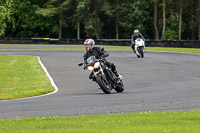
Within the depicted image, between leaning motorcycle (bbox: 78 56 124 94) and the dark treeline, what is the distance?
5242cm

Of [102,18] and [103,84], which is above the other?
[102,18]

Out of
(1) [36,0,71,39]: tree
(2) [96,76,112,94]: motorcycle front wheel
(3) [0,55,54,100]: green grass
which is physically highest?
(1) [36,0,71,39]: tree

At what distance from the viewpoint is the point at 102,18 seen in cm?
7512

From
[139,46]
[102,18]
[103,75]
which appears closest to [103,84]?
[103,75]

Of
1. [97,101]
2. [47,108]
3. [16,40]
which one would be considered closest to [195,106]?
[97,101]

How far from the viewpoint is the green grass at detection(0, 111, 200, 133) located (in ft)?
25.5

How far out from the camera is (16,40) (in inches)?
2285

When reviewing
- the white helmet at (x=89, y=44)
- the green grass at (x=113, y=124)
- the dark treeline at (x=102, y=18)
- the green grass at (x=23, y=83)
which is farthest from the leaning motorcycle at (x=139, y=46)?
the dark treeline at (x=102, y=18)

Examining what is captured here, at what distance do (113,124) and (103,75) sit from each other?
619 cm

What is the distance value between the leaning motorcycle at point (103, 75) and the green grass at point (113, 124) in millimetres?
4894

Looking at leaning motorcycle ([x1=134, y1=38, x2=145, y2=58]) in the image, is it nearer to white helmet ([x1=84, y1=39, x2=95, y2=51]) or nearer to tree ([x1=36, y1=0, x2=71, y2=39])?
white helmet ([x1=84, y1=39, x2=95, y2=51])

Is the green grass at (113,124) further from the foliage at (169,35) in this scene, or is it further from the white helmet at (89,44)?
the foliage at (169,35)

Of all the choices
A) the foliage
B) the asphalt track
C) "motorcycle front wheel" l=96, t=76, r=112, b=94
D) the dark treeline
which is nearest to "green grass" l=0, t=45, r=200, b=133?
the asphalt track

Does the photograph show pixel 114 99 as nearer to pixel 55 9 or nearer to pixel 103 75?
pixel 103 75
